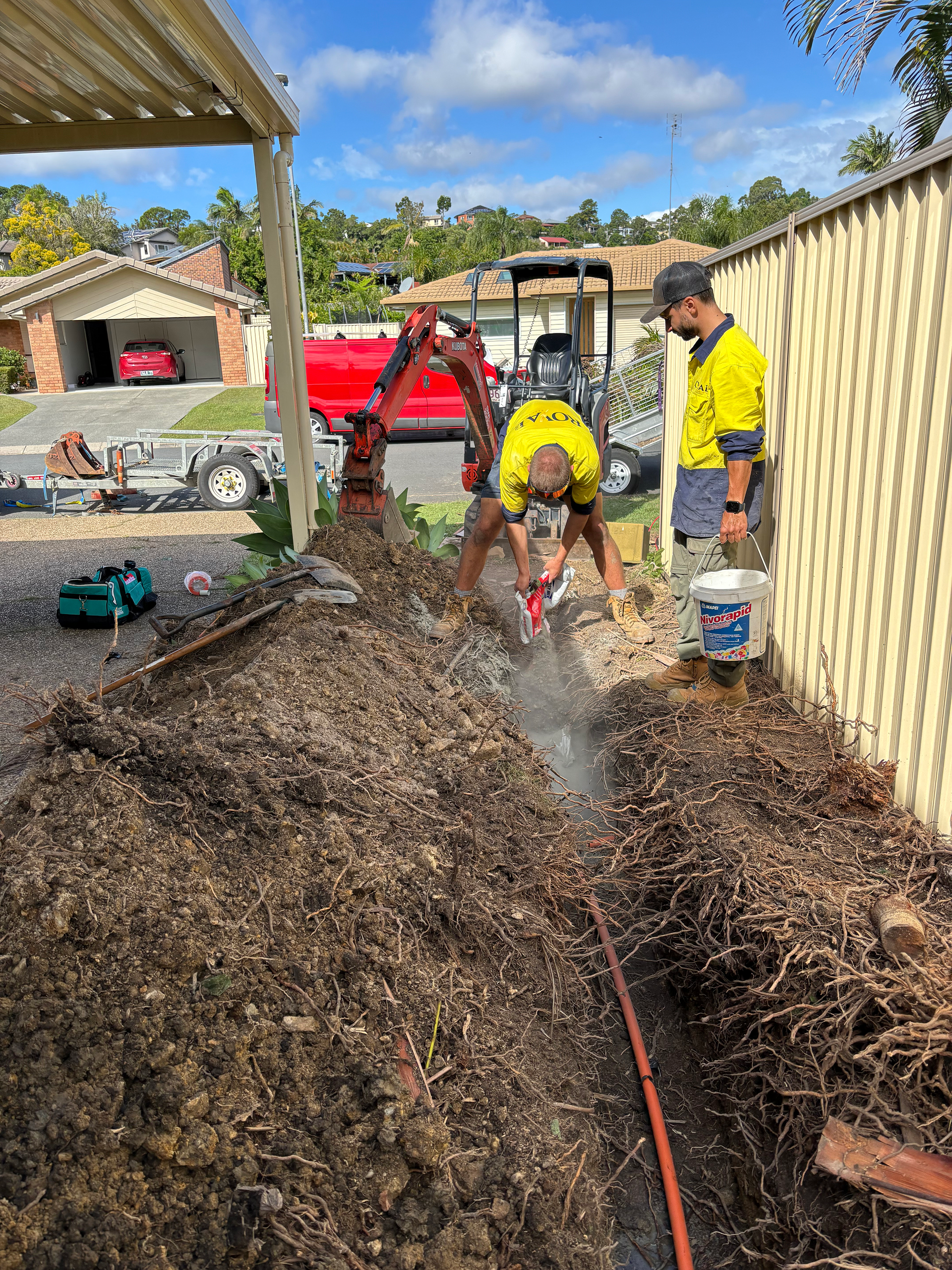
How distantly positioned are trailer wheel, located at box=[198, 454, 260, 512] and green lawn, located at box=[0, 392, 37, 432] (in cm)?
1494

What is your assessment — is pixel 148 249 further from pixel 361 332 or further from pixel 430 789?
pixel 430 789

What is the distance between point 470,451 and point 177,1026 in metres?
7.83

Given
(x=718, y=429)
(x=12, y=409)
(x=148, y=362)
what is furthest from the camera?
(x=148, y=362)

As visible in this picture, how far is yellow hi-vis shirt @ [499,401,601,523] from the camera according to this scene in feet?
16.7

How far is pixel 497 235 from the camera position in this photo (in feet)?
149

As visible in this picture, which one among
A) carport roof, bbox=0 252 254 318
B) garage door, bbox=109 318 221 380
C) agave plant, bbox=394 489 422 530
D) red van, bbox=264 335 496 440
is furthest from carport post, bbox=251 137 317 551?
garage door, bbox=109 318 221 380

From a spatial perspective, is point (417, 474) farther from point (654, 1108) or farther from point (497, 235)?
point (497, 235)

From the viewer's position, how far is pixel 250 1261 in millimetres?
1733

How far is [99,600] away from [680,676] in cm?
443

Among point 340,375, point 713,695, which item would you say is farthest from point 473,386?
point 340,375

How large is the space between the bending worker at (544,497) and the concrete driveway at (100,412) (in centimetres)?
1657

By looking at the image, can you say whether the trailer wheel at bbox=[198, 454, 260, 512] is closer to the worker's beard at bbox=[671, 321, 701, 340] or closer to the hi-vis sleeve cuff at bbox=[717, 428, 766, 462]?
the worker's beard at bbox=[671, 321, 701, 340]

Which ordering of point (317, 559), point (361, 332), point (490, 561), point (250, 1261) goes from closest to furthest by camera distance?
point (250, 1261)
point (317, 559)
point (490, 561)
point (361, 332)

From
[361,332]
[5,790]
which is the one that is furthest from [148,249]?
[5,790]
